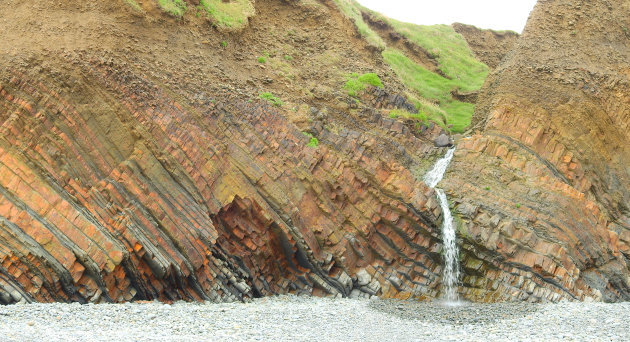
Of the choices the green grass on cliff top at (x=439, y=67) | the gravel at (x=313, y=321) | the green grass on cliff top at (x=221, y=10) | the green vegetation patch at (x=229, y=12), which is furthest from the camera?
the green grass on cliff top at (x=439, y=67)

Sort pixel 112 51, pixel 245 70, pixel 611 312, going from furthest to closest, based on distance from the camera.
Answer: pixel 245 70, pixel 112 51, pixel 611 312

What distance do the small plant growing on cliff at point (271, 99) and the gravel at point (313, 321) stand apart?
10.1m

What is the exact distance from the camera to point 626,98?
113ft

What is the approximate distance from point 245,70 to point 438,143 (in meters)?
11.3

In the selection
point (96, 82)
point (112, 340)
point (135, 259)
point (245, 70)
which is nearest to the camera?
point (112, 340)

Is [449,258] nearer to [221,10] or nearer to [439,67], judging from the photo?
[221,10]

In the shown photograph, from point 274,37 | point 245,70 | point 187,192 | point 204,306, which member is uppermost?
point 274,37

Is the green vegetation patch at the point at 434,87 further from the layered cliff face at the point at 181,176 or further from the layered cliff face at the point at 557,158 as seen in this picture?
the layered cliff face at the point at 181,176

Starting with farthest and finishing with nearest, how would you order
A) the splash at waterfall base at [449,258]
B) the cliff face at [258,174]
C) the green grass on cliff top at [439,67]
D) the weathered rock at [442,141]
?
the green grass on cliff top at [439,67]
the weathered rock at [442,141]
the splash at waterfall base at [449,258]
the cliff face at [258,174]

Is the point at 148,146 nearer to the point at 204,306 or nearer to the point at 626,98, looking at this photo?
the point at 204,306

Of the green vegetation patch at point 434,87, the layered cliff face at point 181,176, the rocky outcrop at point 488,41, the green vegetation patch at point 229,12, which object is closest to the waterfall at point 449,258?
the layered cliff face at point 181,176

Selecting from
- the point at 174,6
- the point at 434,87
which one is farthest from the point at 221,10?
the point at 434,87

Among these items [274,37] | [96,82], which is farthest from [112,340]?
[274,37]

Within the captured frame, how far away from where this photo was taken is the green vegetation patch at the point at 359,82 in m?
32.5
